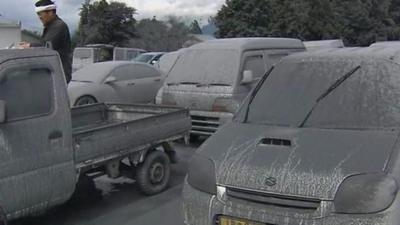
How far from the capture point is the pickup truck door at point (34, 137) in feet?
15.3

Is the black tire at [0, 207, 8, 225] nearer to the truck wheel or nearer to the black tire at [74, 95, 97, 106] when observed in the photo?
the truck wheel

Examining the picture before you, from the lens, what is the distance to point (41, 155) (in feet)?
Answer: 16.1

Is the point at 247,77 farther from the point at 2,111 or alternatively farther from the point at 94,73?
the point at 94,73

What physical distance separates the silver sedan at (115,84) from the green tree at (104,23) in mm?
32711

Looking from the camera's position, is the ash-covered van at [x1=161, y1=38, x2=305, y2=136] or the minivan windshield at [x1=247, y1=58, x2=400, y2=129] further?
the ash-covered van at [x1=161, y1=38, x2=305, y2=136]

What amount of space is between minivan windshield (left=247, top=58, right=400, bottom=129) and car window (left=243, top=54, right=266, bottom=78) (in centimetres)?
421

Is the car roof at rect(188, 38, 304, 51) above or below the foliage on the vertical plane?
above

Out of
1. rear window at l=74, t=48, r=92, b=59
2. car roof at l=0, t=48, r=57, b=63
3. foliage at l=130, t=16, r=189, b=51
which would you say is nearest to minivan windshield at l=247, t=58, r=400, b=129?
car roof at l=0, t=48, r=57, b=63

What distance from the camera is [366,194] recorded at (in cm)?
344

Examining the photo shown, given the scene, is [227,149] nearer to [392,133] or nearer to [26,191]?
[392,133]

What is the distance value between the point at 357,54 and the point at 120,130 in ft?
8.74

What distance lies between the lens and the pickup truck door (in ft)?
15.3

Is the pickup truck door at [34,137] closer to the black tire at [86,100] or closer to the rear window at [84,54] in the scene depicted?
the black tire at [86,100]

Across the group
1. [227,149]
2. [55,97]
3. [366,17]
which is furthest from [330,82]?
[366,17]
